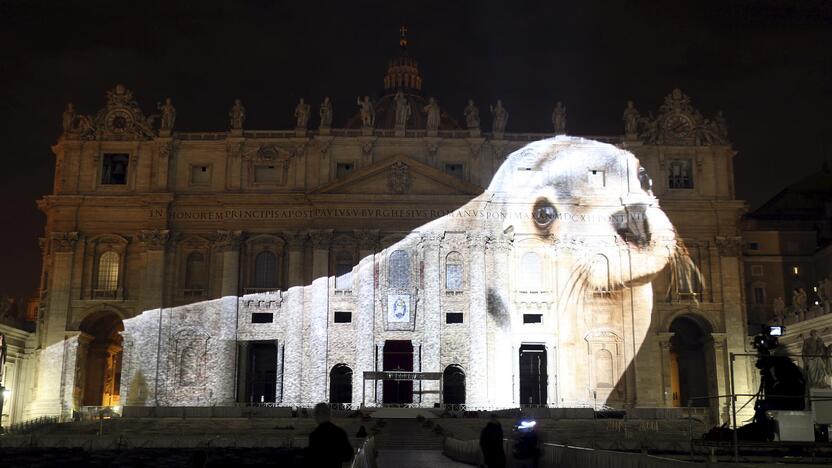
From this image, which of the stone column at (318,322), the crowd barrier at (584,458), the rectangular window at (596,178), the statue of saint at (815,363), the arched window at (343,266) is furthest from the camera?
the rectangular window at (596,178)

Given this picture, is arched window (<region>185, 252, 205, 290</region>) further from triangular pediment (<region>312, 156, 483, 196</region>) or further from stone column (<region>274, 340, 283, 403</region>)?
triangular pediment (<region>312, 156, 483, 196</region>)

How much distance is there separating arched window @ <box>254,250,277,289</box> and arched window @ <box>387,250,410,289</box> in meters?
7.30

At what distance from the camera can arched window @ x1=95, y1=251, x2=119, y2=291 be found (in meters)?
61.2

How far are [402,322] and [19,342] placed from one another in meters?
22.9

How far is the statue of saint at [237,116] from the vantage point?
62062 mm

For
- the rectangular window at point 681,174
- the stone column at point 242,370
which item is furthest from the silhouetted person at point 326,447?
the rectangular window at point 681,174

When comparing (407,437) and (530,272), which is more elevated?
(530,272)

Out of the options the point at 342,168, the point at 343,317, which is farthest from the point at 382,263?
the point at 342,168

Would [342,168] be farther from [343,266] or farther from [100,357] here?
[100,357]

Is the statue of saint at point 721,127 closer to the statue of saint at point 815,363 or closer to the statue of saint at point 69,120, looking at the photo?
the statue of saint at point 815,363

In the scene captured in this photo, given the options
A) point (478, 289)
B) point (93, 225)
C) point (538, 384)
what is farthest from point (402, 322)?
point (93, 225)

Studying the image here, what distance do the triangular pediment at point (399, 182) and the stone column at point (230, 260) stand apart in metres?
5.80

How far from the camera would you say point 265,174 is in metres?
62.1

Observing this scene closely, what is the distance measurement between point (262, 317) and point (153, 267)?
7398 millimetres
